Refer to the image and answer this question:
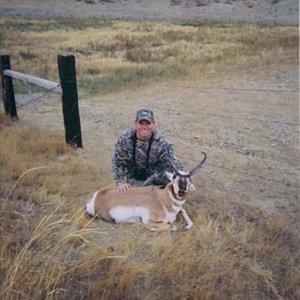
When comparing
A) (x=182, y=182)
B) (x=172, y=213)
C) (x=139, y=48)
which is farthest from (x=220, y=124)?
(x=139, y=48)

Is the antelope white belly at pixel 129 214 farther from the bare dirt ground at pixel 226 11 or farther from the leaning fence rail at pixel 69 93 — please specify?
the bare dirt ground at pixel 226 11

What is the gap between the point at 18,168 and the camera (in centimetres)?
600

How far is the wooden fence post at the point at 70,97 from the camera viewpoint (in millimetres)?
6387

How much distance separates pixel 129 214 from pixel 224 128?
4.04 meters

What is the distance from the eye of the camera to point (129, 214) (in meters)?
4.56

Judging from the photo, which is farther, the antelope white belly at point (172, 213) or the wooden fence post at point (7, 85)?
the wooden fence post at point (7, 85)

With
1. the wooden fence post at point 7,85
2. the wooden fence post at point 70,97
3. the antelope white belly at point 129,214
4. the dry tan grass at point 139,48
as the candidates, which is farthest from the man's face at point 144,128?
the dry tan grass at point 139,48

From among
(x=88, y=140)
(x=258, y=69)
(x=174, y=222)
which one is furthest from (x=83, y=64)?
(x=174, y=222)

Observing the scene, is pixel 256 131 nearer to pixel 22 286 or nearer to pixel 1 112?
pixel 1 112

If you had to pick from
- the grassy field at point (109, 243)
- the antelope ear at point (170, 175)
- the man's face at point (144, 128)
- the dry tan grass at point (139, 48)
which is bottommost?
the dry tan grass at point (139, 48)

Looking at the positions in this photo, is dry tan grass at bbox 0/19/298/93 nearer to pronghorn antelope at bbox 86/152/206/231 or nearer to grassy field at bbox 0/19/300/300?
grassy field at bbox 0/19/300/300

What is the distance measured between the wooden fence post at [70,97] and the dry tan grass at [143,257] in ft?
5.33

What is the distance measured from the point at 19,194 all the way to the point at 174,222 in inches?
62.4

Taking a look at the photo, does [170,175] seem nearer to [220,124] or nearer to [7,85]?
[220,124]
